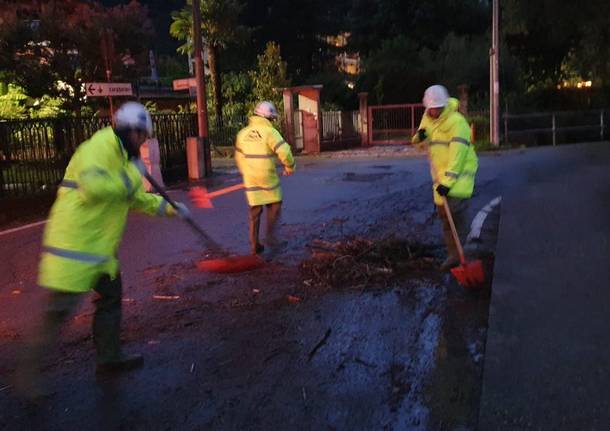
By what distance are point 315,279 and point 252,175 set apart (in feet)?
4.76

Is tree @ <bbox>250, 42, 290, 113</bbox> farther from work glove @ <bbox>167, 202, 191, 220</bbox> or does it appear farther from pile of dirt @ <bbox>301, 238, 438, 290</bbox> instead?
work glove @ <bbox>167, 202, 191, 220</bbox>

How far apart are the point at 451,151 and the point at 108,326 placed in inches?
140

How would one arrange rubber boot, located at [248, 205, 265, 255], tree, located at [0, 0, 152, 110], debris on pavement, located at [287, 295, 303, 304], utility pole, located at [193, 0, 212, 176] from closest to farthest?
1. debris on pavement, located at [287, 295, 303, 304]
2. rubber boot, located at [248, 205, 265, 255]
3. tree, located at [0, 0, 152, 110]
4. utility pole, located at [193, 0, 212, 176]

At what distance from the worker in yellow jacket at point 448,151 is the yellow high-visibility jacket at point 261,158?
1.40 m

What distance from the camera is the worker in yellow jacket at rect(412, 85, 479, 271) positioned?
245 inches

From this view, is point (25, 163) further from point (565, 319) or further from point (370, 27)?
point (370, 27)

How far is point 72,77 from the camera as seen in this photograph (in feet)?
52.4

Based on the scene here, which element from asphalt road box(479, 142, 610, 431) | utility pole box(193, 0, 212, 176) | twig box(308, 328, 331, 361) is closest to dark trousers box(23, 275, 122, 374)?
twig box(308, 328, 331, 361)

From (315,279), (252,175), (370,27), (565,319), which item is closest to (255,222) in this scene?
(252,175)

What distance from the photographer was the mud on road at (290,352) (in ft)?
12.1

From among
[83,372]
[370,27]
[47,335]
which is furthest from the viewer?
[370,27]

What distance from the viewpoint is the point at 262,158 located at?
7082 mm

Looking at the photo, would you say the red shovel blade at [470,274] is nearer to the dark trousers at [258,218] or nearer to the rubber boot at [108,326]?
the dark trousers at [258,218]

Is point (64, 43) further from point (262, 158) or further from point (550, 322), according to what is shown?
point (550, 322)
